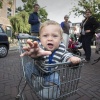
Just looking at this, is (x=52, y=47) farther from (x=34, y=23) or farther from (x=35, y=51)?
(x=34, y=23)

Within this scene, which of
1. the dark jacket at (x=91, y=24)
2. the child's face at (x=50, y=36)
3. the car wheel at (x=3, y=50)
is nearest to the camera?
the child's face at (x=50, y=36)

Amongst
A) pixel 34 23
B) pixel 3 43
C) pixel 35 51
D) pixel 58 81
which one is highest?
pixel 34 23

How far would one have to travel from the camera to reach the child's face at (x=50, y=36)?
1854mm

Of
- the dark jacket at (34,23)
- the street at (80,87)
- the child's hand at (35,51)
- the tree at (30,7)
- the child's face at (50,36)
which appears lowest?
the street at (80,87)

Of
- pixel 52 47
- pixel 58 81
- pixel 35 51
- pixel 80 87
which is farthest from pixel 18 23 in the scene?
pixel 35 51

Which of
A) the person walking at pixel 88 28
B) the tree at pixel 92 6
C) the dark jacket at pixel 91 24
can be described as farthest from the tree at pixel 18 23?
the dark jacket at pixel 91 24

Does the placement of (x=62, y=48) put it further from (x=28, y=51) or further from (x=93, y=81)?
(x=93, y=81)

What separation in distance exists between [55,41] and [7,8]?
102 ft

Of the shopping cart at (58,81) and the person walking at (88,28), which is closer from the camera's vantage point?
the shopping cart at (58,81)

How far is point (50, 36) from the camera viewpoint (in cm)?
185

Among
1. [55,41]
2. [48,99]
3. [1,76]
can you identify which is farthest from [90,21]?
[48,99]

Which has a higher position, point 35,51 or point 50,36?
point 50,36

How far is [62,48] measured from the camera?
2.09 metres

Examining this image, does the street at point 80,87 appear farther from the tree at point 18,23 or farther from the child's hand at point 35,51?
the tree at point 18,23
